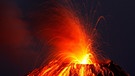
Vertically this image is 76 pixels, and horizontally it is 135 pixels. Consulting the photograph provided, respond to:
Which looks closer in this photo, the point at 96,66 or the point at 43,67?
the point at 96,66

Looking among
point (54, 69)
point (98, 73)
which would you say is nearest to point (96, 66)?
point (98, 73)

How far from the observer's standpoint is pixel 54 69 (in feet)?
177

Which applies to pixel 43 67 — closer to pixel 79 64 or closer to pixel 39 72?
pixel 39 72

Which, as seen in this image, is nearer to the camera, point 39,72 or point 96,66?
point 96,66

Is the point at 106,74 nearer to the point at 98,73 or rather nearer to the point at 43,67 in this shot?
the point at 98,73

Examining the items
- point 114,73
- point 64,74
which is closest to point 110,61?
point 114,73

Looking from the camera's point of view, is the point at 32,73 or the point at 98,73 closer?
the point at 98,73

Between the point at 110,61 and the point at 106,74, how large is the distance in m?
2.38

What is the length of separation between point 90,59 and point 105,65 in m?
1.74

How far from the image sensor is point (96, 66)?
5212 cm

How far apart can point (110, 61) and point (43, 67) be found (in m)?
6.46

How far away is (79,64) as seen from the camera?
5234 cm

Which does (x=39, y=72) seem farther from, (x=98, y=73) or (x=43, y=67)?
(x=98, y=73)

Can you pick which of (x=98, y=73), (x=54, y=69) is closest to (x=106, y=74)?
(x=98, y=73)
